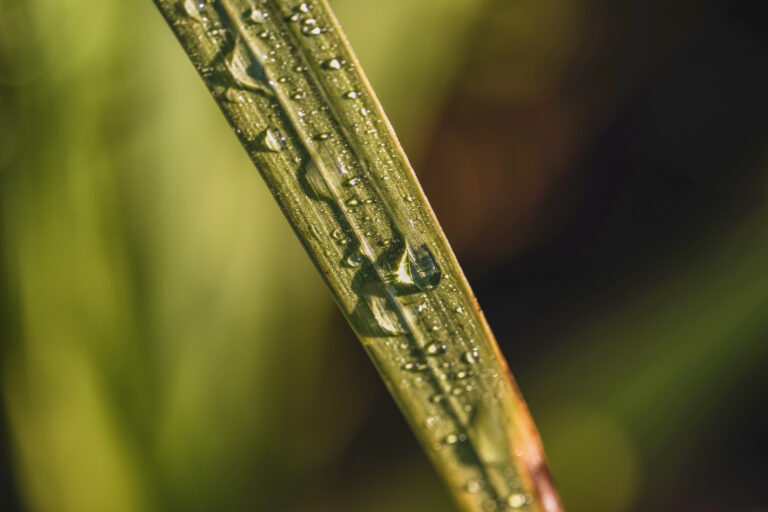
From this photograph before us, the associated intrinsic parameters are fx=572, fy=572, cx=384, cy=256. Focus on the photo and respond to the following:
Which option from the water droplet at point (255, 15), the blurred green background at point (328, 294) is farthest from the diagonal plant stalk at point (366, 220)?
the blurred green background at point (328, 294)

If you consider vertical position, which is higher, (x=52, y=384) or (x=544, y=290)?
(x=52, y=384)

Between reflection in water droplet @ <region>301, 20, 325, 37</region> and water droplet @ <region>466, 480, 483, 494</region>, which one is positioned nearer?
reflection in water droplet @ <region>301, 20, 325, 37</region>

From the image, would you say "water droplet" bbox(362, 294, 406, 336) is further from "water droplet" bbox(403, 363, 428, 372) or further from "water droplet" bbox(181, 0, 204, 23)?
"water droplet" bbox(181, 0, 204, 23)

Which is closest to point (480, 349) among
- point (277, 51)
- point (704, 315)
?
point (277, 51)

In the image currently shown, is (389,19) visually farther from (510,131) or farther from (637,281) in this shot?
(637,281)

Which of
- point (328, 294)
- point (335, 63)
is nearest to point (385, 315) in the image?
point (335, 63)

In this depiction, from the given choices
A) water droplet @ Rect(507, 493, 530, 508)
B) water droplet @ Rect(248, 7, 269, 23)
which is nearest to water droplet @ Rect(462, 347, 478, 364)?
water droplet @ Rect(507, 493, 530, 508)

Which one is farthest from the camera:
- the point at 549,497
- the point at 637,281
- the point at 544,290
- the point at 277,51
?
the point at 544,290
